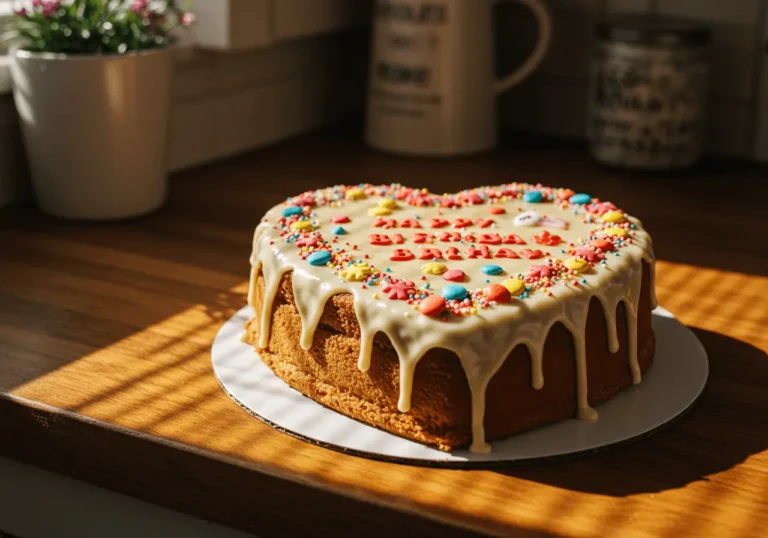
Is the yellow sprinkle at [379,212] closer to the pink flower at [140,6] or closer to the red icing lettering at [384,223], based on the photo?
the red icing lettering at [384,223]

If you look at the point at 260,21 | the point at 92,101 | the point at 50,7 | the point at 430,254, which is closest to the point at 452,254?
the point at 430,254

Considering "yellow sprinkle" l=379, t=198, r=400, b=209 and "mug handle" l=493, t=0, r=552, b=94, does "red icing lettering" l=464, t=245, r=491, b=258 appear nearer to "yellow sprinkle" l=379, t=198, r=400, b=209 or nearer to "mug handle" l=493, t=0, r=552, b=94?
"yellow sprinkle" l=379, t=198, r=400, b=209

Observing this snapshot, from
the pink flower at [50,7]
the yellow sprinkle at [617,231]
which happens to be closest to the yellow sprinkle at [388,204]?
the yellow sprinkle at [617,231]

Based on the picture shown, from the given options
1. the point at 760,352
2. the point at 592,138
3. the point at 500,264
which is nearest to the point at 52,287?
the point at 500,264

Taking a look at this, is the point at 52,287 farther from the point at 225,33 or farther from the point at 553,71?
the point at 553,71

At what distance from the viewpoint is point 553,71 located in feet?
6.29

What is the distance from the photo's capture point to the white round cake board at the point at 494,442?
2.82 feet

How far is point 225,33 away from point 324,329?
32.6 inches

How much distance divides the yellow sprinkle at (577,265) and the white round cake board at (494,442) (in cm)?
13

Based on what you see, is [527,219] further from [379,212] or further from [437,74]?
[437,74]

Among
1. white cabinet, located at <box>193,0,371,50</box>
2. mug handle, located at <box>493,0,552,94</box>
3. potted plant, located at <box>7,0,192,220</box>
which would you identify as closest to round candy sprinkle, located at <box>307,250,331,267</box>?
potted plant, located at <box>7,0,192,220</box>

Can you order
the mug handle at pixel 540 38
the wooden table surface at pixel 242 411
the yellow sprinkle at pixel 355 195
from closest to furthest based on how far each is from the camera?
the wooden table surface at pixel 242 411, the yellow sprinkle at pixel 355 195, the mug handle at pixel 540 38

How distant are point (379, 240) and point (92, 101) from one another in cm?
53

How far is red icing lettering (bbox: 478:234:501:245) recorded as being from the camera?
99cm
